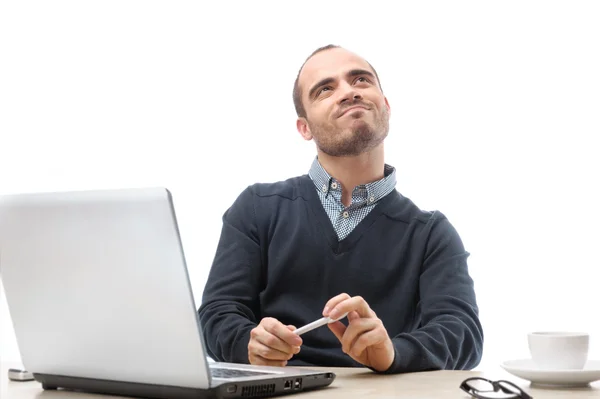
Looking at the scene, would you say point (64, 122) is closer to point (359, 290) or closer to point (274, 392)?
point (359, 290)

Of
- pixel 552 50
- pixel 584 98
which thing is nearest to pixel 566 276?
pixel 584 98

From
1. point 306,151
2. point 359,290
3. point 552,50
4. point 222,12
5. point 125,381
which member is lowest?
point 359,290

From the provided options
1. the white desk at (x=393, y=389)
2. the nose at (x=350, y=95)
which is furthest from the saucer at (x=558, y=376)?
the nose at (x=350, y=95)

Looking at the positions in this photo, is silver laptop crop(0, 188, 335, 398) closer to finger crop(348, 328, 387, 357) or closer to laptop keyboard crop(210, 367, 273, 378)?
laptop keyboard crop(210, 367, 273, 378)

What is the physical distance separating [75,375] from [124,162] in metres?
2.05

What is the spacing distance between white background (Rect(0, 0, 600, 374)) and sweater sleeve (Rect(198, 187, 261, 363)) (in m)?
0.97

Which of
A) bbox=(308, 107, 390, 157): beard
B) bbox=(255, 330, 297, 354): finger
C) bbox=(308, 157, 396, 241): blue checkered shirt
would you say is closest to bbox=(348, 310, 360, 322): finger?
bbox=(255, 330, 297, 354): finger

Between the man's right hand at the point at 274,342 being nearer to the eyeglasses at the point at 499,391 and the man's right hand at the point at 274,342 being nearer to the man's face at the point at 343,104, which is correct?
the eyeglasses at the point at 499,391

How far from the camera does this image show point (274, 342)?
49.6 inches

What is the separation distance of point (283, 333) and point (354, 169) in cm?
71

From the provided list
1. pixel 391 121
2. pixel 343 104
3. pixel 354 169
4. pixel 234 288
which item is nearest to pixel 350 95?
pixel 343 104

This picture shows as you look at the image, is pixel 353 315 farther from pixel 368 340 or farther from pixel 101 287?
pixel 101 287

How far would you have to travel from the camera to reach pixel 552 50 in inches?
103

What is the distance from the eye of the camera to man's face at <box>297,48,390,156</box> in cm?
183
